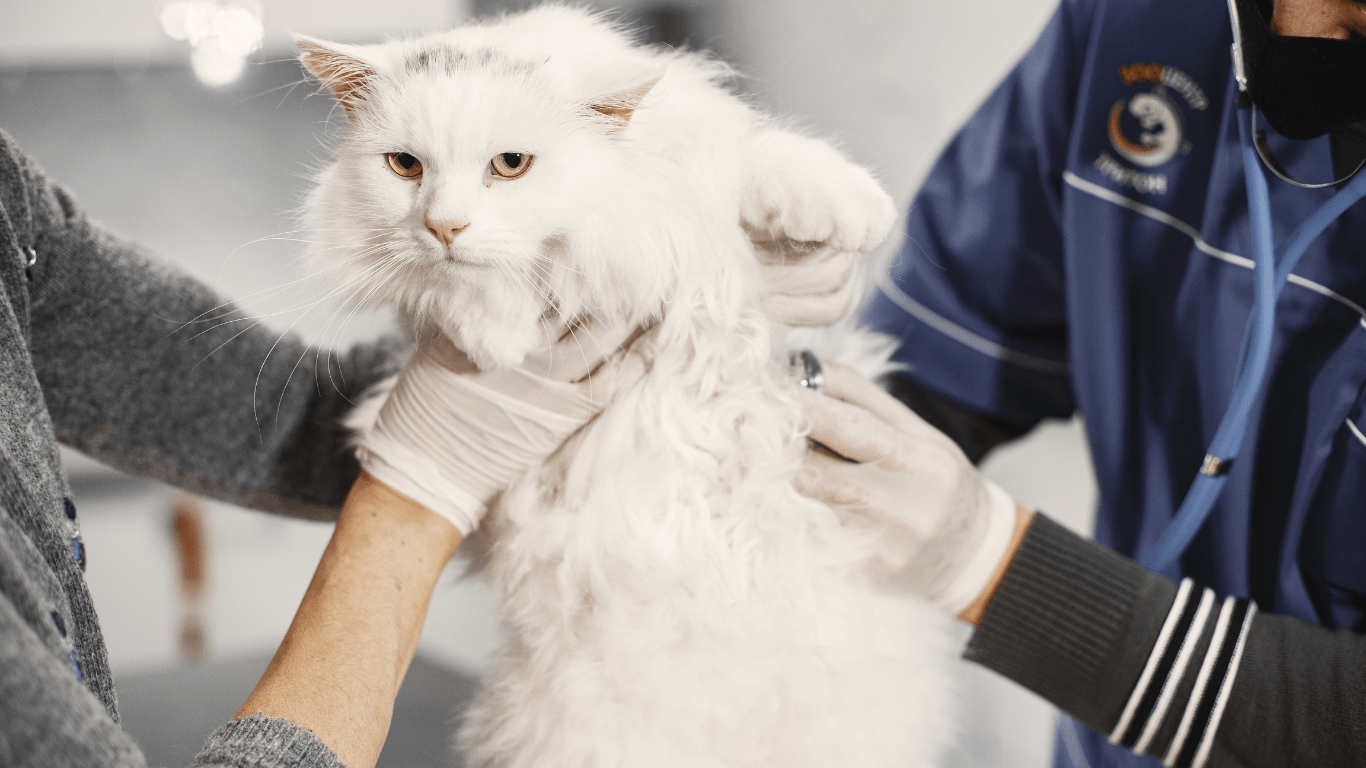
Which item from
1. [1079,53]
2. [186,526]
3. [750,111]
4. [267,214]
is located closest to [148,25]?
[267,214]

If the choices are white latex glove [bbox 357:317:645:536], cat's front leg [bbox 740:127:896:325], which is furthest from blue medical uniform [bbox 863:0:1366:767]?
white latex glove [bbox 357:317:645:536]

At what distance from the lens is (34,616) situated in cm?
34

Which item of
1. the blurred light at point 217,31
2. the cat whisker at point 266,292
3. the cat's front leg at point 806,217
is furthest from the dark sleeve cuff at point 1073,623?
the blurred light at point 217,31

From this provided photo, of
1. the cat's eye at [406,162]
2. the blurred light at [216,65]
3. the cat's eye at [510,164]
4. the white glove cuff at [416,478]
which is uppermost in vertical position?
the cat's eye at [510,164]

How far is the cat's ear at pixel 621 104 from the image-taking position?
0.52 metres

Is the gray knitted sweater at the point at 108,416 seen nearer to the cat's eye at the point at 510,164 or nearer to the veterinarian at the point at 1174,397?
the cat's eye at the point at 510,164

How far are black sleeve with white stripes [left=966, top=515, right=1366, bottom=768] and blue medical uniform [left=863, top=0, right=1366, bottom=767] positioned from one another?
4.5 inches

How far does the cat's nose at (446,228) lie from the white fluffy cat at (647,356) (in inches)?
0.5

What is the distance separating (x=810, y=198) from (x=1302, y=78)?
449 millimetres

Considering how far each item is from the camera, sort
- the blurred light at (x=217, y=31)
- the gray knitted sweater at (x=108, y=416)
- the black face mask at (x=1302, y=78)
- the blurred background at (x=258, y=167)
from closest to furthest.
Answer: the gray knitted sweater at (x=108, y=416), the black face mask at (x=1302, y=78), the blurred background at (x=258, y=167), the blurred light at (x=217, y=31)

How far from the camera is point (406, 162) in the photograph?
1.81 feet

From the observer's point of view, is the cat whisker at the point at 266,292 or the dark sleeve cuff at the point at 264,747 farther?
the cat whisker at the point at 266,292

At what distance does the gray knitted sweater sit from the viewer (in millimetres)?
359

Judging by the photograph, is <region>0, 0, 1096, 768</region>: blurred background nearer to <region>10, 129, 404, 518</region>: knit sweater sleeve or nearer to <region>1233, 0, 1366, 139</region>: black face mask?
<region>10, 129, 404, 518</region>: knit sweater sleeve
